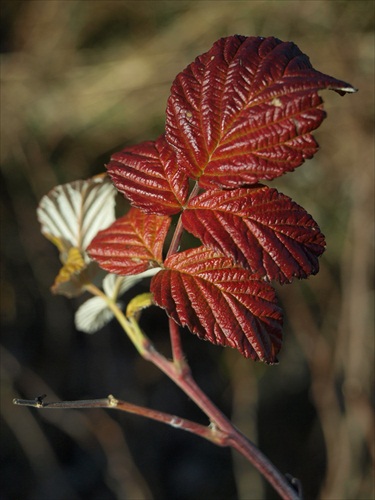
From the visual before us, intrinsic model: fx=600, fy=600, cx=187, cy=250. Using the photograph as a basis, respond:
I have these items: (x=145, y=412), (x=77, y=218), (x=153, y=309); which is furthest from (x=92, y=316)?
(x=153, y=309)

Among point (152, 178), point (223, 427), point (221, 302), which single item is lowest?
point (223, 427)

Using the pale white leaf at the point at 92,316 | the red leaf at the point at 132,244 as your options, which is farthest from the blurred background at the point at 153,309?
the red leaf at the point at 132,244

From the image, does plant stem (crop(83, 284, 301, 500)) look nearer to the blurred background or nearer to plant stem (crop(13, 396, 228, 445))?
plant stem (crop(13, 396, 228, 445))

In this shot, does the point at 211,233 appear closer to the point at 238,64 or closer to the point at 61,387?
the point at 238,64

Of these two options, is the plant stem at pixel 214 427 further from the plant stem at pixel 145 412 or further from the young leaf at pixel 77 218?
the young leaf at pixel 77 218

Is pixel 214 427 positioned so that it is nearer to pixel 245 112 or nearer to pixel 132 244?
pixel 132 244

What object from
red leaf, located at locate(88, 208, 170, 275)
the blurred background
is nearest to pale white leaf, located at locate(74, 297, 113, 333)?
red leaf, located at locate(88, 208, 170, 275)
